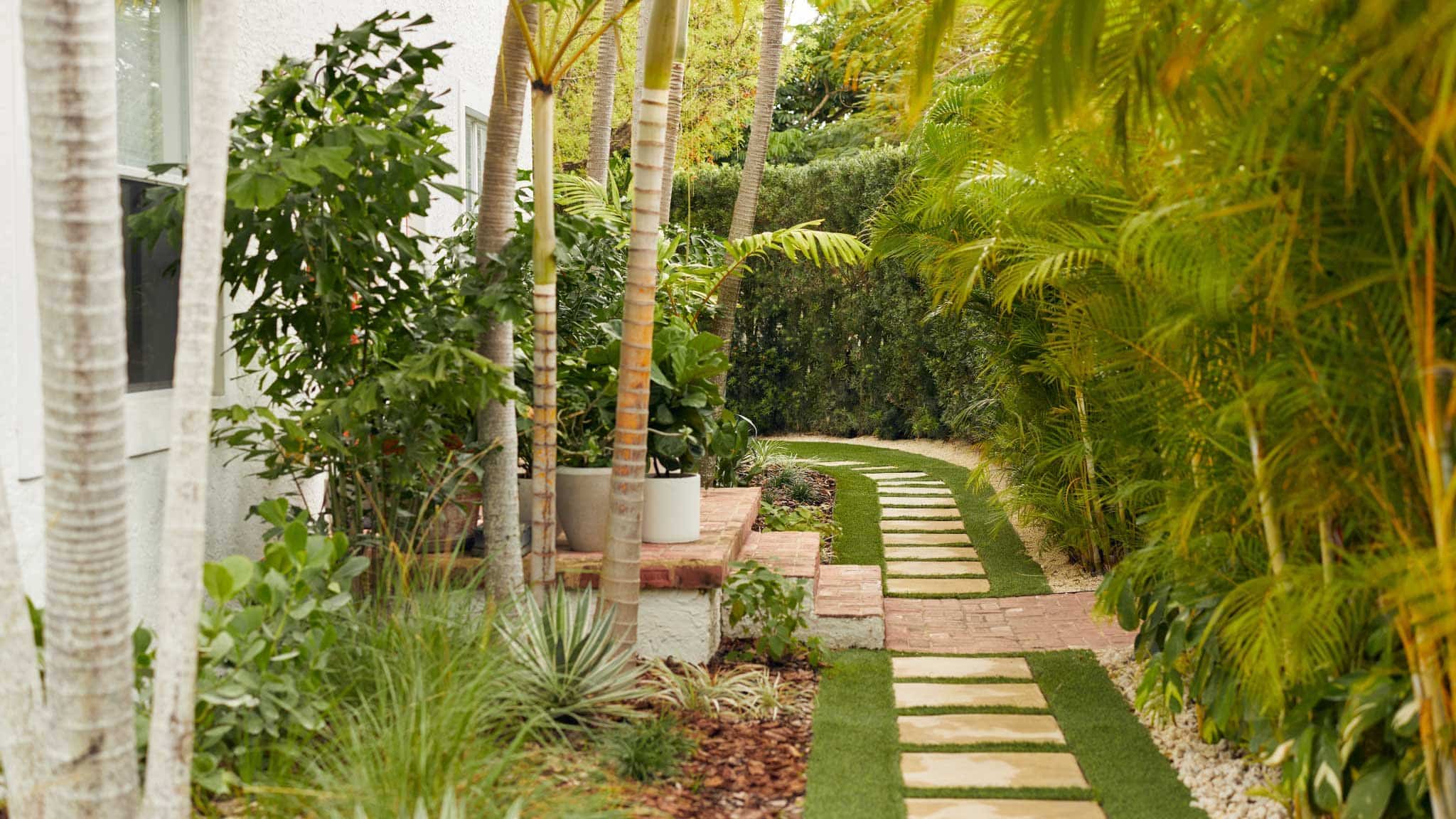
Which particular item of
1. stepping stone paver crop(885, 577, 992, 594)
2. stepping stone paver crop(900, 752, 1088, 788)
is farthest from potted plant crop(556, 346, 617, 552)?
stepping stone paver crop(885, 577, 992, 594)

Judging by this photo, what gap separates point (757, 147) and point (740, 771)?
5.85 meters

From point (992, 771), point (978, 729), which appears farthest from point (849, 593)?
point (992, 771)

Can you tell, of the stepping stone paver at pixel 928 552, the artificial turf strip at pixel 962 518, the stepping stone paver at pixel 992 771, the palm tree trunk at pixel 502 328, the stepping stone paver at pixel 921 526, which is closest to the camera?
the stepping stone paver at pixel 992 771

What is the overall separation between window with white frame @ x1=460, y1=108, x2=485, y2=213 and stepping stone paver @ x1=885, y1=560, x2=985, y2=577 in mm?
3473

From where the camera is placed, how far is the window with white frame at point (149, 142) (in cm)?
379

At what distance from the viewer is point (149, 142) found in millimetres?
3914

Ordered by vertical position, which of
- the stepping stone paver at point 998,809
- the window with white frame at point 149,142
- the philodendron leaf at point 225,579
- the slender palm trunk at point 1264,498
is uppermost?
the window with white frame at point 149,142

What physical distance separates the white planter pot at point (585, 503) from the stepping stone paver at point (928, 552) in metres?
2.85

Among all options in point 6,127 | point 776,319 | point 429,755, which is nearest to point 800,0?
point 776,319

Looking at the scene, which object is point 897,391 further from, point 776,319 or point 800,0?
point 800,0

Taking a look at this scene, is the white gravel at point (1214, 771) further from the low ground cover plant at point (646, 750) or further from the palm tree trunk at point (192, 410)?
the palm tree trunk at point (192, 410)

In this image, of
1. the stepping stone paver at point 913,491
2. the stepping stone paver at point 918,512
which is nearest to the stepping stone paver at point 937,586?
the stepping stone paver at point 918,512

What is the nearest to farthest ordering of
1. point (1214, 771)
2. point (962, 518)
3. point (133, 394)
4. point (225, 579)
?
point (225, 579)
point (1214, 771)
point (133, 394)
point (962, 518)

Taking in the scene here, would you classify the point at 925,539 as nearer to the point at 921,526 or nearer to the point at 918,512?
the point at 921,526
